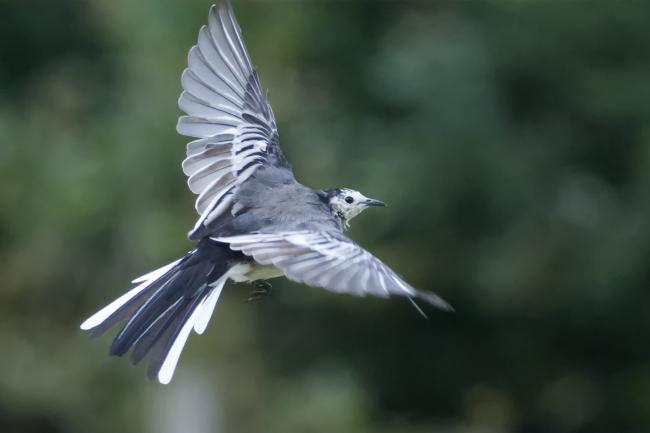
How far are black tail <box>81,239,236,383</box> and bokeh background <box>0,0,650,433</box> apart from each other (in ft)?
16.3

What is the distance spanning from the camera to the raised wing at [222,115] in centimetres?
516

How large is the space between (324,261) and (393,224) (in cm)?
631

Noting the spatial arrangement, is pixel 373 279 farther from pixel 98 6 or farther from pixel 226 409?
pixel 98 6

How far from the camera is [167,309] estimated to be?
15.4ft

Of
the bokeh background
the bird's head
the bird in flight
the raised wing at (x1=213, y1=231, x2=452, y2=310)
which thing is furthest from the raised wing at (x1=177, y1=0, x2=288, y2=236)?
the bokeh background

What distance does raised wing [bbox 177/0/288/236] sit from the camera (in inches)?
203

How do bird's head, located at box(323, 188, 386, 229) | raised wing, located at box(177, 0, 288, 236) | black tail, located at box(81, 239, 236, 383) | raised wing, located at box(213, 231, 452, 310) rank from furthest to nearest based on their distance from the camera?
raised wing, located at box(177, 0, 288, 236) → bird's head, located at box(323, 188, 386, 229) → black tail, located at box(81, 239, 236, 383) → raised wing, located at box(213, 231, 452, 310)

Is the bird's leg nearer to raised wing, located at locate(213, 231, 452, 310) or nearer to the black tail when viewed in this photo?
the black tail

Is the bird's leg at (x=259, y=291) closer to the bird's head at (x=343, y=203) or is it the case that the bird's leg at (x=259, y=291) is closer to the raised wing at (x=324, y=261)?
the raised wing at (x=324, y=261)

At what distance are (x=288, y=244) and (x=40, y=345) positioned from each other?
22.7ft

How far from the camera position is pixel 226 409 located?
32.9 feet

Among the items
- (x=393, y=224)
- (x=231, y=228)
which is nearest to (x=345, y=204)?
(x=231, y=228)

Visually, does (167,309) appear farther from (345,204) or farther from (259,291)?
(345,204)

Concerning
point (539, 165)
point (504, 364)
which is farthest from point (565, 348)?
point (539, 165)
